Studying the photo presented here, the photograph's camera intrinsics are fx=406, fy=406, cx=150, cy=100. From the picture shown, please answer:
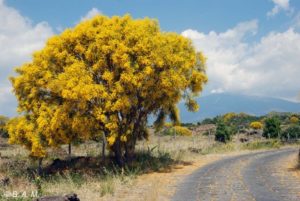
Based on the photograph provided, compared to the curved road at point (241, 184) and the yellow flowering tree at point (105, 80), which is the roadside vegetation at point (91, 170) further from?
the curved road at point (241, 184)

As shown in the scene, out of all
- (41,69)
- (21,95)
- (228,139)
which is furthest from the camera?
(228,139)

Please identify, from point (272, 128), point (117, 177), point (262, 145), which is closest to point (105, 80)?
point (117, 177)

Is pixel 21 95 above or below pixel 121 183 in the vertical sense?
above

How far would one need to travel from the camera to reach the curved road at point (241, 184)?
547 inches

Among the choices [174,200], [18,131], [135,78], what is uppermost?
[135,78]

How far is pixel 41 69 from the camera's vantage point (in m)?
23.0

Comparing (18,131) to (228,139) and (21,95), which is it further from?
(228,139)

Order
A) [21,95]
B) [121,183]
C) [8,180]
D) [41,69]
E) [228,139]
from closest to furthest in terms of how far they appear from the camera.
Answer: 1. [121,183]
2. [8,180]
3. [41,69]
4. [21,95]
5. [228,139]

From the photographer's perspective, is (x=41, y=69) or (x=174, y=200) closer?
(x=174, y=200)

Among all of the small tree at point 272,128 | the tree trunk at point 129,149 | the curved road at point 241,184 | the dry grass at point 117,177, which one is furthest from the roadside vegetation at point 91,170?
the small tree at point 272,128

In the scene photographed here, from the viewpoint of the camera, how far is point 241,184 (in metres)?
16.4

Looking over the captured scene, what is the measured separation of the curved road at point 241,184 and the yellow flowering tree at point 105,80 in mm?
4695

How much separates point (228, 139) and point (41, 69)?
29181mm

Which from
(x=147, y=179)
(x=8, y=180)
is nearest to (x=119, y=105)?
(x=147, y=179)
